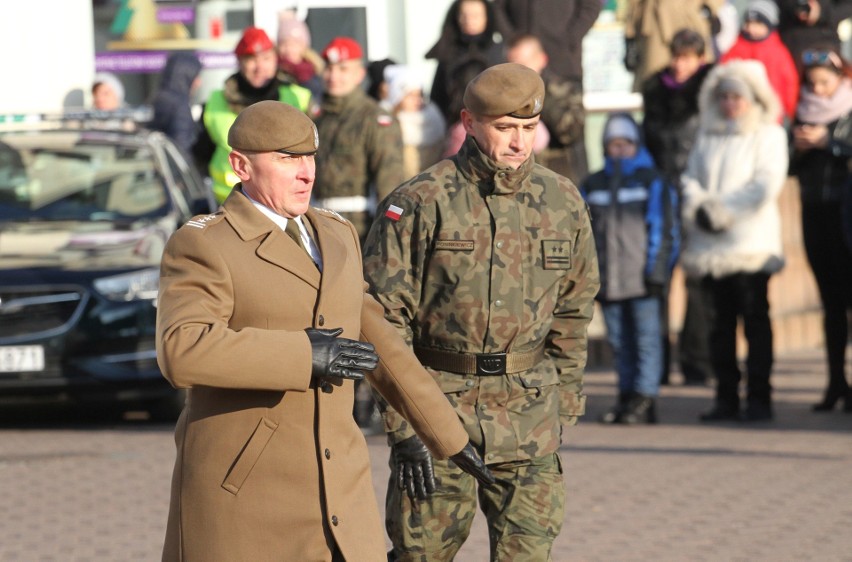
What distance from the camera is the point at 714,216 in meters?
11.6

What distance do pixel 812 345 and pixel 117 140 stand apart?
670 centimetres

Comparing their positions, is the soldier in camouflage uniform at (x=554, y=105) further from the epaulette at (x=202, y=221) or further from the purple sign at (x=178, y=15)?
the epaulette at (x=202, y=221)

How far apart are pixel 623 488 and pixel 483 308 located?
383 cm

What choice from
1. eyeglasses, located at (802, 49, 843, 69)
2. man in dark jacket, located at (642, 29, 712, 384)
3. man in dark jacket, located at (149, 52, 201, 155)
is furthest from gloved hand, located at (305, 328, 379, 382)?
man in dark jacket, located at (149, 52, 201, 155)

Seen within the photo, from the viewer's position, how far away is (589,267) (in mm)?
5969

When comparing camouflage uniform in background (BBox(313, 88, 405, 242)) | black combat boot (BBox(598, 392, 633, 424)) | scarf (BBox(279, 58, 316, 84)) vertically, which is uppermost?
scarf (BBox(279, 58, 316, 84))

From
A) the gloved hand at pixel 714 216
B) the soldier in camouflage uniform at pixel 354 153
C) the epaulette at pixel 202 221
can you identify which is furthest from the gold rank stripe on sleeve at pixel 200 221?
the gloved hand at pixel 714 216

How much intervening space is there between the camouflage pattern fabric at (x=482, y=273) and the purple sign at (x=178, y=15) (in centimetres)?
1381

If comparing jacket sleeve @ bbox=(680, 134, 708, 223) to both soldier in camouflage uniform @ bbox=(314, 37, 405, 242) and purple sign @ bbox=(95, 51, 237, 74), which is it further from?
purple sign @ bbox=(95, 51, 237, 74)

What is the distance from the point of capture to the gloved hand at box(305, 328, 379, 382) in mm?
4375

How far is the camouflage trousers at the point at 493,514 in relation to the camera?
5.76m

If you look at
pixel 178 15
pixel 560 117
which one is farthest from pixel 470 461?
pixel 178 15

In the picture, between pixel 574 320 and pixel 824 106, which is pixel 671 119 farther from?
pixel 574 320

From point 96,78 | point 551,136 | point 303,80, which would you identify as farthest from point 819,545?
point 96,78
